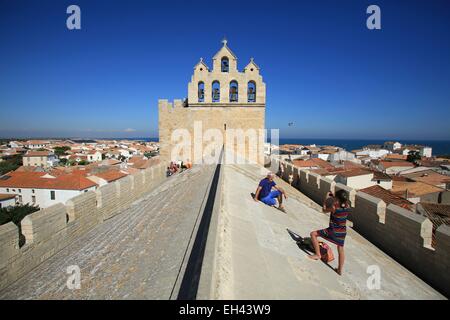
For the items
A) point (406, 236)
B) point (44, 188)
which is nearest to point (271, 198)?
point (406, 236)

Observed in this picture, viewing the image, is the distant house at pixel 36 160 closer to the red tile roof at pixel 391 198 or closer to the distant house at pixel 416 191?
the distant house at pixel 416 191

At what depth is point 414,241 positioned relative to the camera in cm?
502

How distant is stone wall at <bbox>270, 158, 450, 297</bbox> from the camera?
→ 438 cm

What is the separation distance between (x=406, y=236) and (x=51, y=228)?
24.2 feet

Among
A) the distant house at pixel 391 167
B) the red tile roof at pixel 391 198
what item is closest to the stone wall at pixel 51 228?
the red tile roof at pixel 391 198

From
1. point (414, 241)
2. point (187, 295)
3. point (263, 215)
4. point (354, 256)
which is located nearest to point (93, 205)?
point (263, 215)

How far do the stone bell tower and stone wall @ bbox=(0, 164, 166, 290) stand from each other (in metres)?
7.15

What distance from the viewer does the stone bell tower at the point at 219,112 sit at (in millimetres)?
15305

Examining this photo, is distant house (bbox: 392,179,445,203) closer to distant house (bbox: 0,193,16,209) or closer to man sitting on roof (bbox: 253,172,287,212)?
man sitting on roof (bbox: 253,172,287,212)

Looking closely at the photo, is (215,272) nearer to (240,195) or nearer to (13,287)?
(13,287)

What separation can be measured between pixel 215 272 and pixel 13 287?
3753 mm

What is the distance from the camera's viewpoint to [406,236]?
525cm

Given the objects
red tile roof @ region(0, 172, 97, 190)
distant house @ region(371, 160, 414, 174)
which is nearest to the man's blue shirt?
red tile roof @ region(0, 172, 97, 190)

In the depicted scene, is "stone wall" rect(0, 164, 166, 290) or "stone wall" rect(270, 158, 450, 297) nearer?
"stone wall" rect(0, 164, 166, 290)
